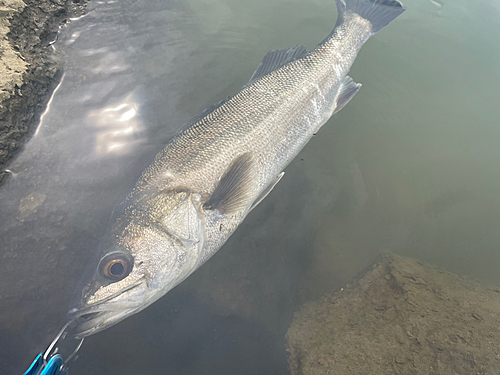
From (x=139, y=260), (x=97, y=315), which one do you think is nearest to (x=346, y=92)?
(x=139, y=260)

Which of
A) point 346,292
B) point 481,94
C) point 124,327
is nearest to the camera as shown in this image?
point 124,327

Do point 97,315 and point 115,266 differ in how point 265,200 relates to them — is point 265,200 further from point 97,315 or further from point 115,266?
point 97,315

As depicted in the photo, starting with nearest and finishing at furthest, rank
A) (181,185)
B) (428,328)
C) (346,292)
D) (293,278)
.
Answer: (428,328) → (181,185) → (346,292) → (293,278)

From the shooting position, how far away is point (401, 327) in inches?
69.9

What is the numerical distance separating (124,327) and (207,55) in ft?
11.2

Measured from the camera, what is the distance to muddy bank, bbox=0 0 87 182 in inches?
91.1

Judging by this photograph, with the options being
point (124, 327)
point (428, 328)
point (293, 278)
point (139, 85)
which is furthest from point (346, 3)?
point (124, 327)

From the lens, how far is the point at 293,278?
99.9 inches

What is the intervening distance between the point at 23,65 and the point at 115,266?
7.81 feet

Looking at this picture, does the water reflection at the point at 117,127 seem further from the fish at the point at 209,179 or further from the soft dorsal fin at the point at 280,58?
the soft dorsal fin at the point at 280,58

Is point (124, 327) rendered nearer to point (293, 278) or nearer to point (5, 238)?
point (5, 238)

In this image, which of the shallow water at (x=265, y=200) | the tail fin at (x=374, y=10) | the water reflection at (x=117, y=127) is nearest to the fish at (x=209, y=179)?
the tail fin at (x=374, y=10)

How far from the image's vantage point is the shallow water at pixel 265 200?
217 centimetres

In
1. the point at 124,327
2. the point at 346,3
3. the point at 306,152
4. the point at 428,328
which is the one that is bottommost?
the point at 124,327
